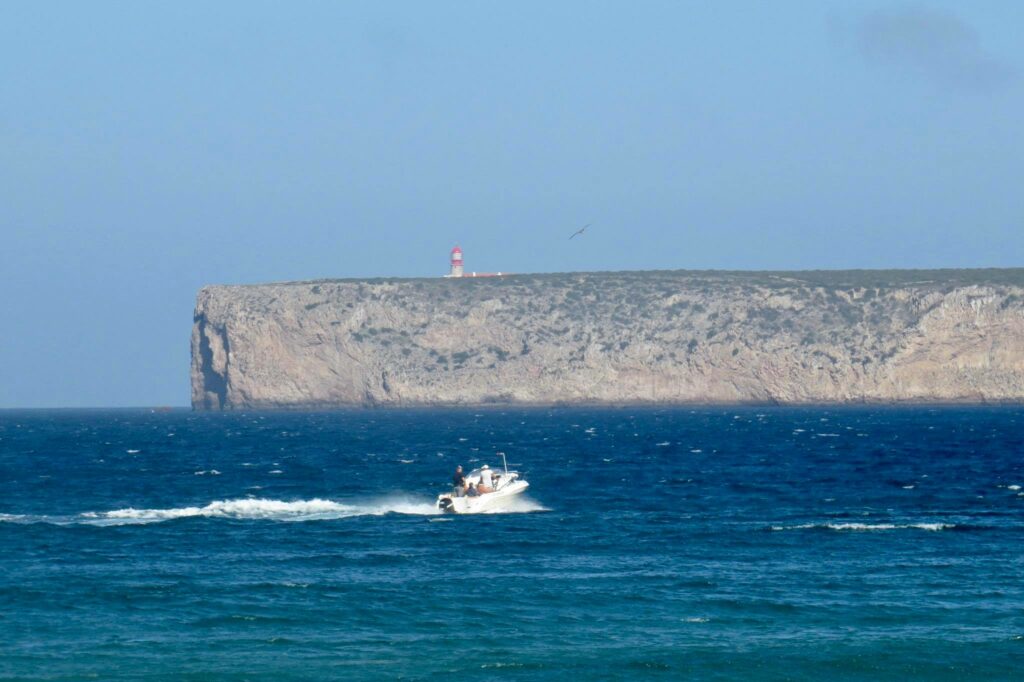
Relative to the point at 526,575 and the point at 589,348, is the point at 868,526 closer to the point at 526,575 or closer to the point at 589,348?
the point at 526,575

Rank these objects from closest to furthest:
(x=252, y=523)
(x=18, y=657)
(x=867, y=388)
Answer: (x=18, y=657) → (x=252, y=523) → (x=867, y=388)

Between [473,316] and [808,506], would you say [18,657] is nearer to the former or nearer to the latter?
[808,506]

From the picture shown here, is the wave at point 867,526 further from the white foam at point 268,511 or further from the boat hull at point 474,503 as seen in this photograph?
the white foam at point 268,511

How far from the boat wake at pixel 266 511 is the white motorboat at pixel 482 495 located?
11.2 inches

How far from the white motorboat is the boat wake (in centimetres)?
28

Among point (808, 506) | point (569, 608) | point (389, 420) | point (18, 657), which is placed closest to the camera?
point (18, 657)

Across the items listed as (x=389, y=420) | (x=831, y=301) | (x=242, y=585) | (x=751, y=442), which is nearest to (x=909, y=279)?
(x=831, y=301)

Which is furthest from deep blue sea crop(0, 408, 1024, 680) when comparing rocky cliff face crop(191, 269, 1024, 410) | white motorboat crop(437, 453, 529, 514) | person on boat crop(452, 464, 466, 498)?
rocky cliff face crop(191, 269, 1024, 410)

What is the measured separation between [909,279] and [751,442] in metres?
104

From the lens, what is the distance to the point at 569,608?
32.3 meters

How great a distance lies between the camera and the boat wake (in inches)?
1962

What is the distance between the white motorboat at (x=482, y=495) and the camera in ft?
168

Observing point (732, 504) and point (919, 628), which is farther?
point (732, 504)

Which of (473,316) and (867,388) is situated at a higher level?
(473,316)
